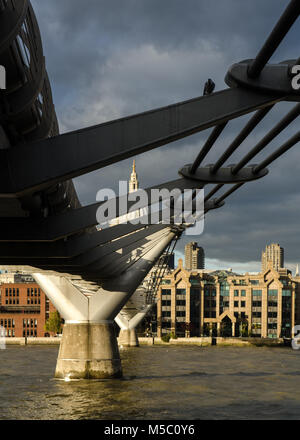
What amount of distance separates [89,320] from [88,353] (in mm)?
2255

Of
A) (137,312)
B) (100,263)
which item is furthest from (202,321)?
(100,263)

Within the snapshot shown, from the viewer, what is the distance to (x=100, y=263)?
35281mm

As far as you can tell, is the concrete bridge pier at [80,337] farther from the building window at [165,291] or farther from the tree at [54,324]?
the building window at [165,291]

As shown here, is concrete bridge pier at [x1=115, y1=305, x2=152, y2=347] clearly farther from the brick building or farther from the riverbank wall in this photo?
the brick building

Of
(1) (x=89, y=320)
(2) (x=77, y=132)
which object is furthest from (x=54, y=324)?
(2) (x=77, y=132)

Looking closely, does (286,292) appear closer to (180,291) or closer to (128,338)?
(180,291)

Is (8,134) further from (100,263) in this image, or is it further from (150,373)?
(150,373)

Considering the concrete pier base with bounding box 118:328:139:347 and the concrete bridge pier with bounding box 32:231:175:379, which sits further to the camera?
the concrete pier base with bounding box 118:328:139:347

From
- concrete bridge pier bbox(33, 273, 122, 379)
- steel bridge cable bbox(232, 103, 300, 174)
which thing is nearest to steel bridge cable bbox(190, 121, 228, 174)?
steel bridge cable bbox(232, 103, 300, 174)

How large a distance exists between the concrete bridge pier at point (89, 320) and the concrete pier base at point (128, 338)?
6106 cm

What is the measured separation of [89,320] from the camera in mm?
43188

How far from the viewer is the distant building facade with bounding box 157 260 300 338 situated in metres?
131

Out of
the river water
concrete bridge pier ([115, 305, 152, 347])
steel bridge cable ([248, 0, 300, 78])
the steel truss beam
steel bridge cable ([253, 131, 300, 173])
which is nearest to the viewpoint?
steel bridge cable ([248, 0, 300, 78])

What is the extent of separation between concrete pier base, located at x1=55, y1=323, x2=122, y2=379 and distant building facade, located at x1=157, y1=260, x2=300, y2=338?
86574 millimetres
